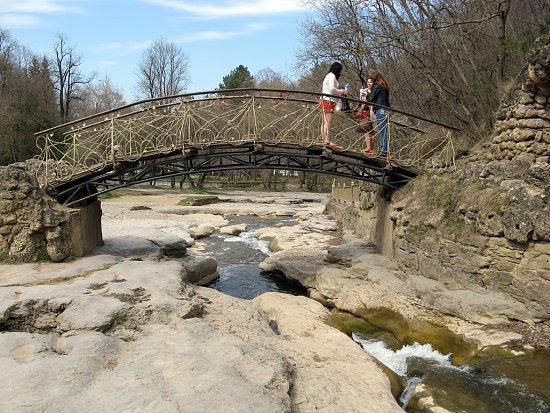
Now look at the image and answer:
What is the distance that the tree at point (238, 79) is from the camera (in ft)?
201

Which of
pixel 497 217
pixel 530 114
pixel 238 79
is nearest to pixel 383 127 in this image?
pixel 530 114

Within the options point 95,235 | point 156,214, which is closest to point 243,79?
point 156,214

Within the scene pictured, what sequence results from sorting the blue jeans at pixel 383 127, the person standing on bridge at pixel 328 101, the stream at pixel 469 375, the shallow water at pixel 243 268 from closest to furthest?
the stream at pixel 469 375 < the person standing on bridge at pixel 328 101 < the blue jeans at pixel 383 127 < the shallow water at pixel 243 268

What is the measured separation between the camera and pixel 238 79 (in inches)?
2436

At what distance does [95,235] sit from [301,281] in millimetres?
6008

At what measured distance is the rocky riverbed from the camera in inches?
191

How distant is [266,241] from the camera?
2070cm

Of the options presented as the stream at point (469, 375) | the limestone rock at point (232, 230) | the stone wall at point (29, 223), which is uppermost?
the stone wall at point (29, 223)

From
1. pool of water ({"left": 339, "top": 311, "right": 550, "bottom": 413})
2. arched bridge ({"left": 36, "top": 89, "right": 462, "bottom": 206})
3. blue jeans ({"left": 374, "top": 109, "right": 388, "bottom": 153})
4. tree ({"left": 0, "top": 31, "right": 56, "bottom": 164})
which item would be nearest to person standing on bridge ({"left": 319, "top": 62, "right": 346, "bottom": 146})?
arched bridge ({"left": 36, "top": 89, "right": 462, "bottom": 206})

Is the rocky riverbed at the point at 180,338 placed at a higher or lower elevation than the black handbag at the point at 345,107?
lower

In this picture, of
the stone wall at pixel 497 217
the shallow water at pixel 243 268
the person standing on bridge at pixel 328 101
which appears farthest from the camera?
the shallow water at pixel 243 268

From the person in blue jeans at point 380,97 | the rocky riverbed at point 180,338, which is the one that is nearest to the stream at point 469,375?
the rocky riverbed at point 180,338

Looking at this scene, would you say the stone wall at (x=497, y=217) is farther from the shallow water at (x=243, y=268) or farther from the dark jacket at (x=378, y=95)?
the shallow water at (x=243, y=268)

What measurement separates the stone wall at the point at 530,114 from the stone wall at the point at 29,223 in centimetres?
1093
